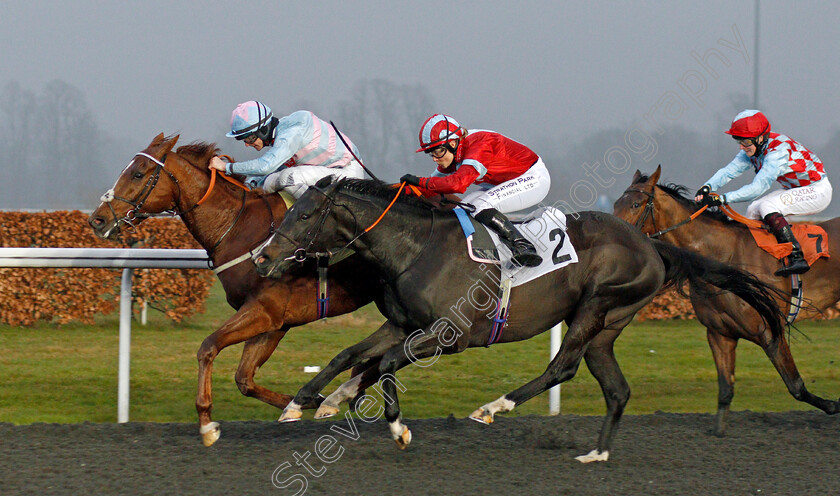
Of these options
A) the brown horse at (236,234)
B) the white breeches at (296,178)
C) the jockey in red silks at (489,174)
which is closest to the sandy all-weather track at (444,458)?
the brown horse at (236,234)

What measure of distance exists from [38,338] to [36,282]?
483mm

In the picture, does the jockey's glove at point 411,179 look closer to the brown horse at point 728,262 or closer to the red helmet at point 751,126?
the brown horse at point 728,262

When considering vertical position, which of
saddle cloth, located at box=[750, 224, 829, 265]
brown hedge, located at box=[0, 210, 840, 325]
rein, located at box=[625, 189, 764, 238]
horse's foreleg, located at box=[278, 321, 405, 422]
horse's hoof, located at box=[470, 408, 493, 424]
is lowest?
brown hedge, located at box=[0, 210, 840, 325]

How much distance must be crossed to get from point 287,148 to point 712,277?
227 centimetres

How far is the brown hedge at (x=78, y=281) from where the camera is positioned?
23.4ft

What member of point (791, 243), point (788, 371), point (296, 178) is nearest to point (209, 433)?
point (296, 178)

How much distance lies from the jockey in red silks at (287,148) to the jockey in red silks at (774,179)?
2.13 metres

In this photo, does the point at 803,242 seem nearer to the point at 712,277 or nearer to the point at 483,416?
the point at 712,277

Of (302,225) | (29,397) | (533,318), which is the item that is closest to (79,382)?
(29,397)

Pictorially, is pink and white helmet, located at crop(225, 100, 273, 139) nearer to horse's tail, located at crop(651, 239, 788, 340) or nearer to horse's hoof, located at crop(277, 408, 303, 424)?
horse's hoof, located at crop(277, 408, 303, 424)

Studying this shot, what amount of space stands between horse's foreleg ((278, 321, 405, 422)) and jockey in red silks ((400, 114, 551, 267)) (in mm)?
664

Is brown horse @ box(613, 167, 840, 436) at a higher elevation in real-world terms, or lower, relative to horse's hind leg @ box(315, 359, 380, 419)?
higher

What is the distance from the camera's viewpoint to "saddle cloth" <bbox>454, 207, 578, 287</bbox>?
3.77m

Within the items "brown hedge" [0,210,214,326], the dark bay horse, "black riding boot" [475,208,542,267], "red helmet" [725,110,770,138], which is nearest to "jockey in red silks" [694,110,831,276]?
"red helmet" [725,110,770,138]
